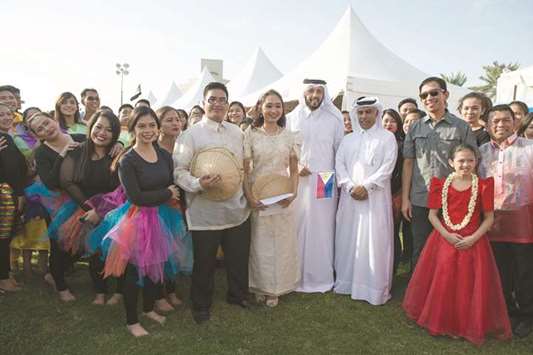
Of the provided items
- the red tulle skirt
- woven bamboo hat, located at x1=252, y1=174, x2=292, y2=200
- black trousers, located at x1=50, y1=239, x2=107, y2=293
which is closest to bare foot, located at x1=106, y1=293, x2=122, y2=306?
black trousers, located at x1=50, y1=239, x2=107, y2=293

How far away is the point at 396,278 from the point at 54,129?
160 inches

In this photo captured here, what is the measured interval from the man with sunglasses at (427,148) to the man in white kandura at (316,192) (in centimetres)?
81

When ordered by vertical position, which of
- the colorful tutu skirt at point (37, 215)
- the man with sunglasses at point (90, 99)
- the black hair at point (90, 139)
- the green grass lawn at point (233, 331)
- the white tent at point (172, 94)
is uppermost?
the white tent at point (172, 94)

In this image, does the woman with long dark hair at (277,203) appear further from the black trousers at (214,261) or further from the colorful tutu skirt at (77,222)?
the colorful tutu skirt at (77,222)

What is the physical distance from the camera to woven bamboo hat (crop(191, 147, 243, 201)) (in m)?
3.31

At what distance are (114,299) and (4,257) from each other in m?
1.27

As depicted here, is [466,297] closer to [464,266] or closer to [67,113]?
[464,266]

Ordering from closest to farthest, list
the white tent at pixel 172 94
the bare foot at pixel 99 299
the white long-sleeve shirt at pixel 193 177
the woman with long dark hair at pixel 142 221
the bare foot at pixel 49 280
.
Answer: the woman with long dark hair at pixel 142 221 → the white long-sleeve shirt at pixel 193 177 → the bare foot at pixel 99 299 → the bare foot at pixel 49 280 → the white tent at pixel 172 94

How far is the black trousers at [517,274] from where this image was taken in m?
3.38

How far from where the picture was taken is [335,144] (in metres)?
4.39

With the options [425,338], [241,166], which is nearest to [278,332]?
[425,338]

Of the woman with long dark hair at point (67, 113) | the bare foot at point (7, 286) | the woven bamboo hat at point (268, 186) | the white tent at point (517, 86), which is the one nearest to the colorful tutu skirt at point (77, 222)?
the bare foot at point (7, 286)

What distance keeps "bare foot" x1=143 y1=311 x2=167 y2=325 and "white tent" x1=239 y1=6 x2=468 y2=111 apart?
6.74 metres

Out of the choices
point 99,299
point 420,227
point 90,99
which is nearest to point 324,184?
point 420,227
